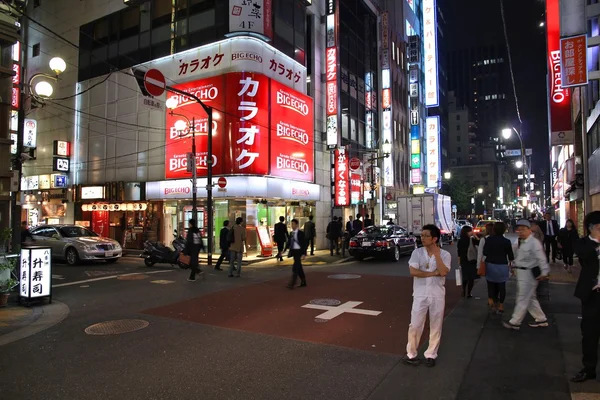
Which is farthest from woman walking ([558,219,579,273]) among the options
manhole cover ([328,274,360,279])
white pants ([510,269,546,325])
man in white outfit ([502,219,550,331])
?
white pants ([510,269,546,325])

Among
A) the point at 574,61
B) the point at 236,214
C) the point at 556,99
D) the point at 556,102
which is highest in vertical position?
the point at 556,99

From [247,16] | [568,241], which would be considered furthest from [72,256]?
[568,241]

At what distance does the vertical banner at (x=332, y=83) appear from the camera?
2392cm

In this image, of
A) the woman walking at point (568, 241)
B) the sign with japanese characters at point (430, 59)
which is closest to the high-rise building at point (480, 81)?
the sign with japanese characters at point (430, 59)

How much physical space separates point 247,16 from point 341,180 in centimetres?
1009

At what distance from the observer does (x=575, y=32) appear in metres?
12.3

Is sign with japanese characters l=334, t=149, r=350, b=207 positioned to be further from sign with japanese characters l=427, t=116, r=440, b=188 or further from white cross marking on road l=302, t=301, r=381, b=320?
sign with japanese characters l=427, t=116, r=440, b=188

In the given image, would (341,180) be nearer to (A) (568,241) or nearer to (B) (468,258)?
(A) (568,241)

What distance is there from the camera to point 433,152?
4612 centimetres

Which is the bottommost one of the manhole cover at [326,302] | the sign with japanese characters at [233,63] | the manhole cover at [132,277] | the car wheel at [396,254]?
the manhole cover at [326,302]

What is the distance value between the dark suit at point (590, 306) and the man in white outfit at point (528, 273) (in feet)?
6.63

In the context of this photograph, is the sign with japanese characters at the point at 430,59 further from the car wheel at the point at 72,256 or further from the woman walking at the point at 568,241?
the car wheel at the point at 72,256

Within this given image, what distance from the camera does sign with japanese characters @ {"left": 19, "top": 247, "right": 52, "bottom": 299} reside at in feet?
28.8

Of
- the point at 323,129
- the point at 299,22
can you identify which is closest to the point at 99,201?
the point at 323,129
